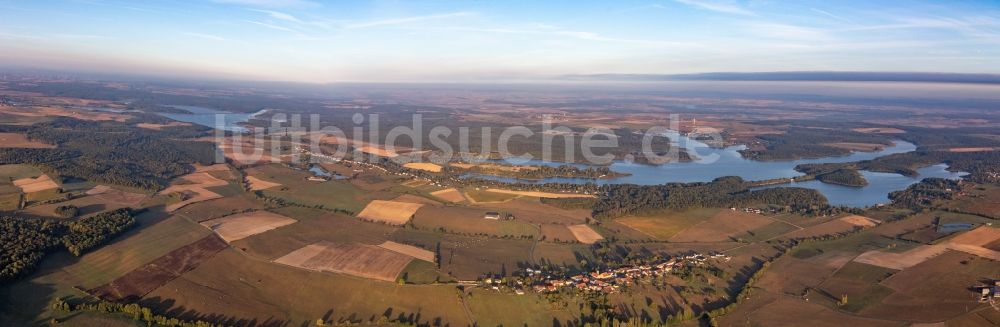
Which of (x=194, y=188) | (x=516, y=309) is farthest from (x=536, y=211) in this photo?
(x=194, y=188)

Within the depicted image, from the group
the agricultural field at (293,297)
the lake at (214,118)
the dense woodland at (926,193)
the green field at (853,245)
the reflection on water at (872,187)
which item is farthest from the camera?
the lake at (214,118)

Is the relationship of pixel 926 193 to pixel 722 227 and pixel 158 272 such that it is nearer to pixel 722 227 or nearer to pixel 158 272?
pixel 722 227

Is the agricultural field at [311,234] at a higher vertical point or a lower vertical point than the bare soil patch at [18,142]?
lower

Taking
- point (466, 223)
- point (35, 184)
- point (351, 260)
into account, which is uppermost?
point (35, 184)

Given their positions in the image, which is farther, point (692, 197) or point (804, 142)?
point (804, 142)

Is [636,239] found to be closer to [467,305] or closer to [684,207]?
[684,207]

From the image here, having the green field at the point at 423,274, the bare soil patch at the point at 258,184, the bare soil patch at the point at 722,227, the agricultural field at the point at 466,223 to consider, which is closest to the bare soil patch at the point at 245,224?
the agricultural field at the point at 466,223

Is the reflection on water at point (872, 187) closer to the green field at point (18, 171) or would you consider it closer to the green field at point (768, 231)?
the green field at point (768, 231)
